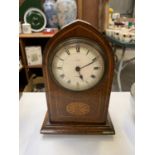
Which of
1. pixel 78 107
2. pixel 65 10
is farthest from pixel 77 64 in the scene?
pixel 65 10

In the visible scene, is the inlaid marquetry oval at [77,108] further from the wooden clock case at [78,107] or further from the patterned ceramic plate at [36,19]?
the patterned ceramic plate at [36,19]

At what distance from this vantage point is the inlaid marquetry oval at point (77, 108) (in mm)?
487

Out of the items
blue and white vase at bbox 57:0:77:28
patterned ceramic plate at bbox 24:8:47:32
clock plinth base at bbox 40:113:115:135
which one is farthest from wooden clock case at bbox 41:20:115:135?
patterned ceramic plate at bbox 24:8:47:32

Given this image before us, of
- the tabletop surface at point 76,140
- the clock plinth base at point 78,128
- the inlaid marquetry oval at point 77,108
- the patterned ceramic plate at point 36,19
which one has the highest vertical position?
the patterned ceramic plate at point 36,19

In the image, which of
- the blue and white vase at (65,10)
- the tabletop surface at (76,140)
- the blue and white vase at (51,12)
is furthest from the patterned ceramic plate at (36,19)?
the tabletop surface at (76,140)

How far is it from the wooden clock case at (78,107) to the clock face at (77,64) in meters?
0.01

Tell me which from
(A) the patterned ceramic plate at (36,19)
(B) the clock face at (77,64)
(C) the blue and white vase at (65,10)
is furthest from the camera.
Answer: (A) the patterned ceramic plate at (36,19)

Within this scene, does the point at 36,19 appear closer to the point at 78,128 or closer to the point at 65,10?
the point at 65,10

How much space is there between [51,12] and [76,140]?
1.45 meters

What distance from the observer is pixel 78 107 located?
489mm

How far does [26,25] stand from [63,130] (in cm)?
138
